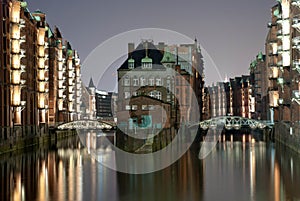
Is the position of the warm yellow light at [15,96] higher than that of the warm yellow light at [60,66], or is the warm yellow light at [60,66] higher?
the warm yellow light at [60,66]

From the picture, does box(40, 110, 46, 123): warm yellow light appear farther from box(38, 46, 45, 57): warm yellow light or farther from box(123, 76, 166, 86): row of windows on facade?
box(123, 76, 166, 86): row of windows on facade

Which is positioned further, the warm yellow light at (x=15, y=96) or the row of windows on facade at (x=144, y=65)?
the row of windows on facade at (x=144, y=65)

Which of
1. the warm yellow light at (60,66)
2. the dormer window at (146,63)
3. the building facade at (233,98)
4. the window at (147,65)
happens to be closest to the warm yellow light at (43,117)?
the warm yellow light at (60,66)

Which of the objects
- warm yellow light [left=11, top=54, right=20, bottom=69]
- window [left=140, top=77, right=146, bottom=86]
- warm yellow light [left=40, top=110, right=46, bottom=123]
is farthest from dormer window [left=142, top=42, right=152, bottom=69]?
warm yellow light [left=11, top=54, right=20, bottom=69]

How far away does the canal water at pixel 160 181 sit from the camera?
26.3 m

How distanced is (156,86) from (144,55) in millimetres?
6600

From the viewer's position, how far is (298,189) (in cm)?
2761

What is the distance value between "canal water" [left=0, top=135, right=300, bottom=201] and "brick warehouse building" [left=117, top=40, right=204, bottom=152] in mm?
27446

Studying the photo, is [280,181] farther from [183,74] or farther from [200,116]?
[200,116]

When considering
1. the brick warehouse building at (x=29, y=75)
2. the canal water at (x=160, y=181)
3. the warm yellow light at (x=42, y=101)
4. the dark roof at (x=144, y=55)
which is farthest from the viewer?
the dark roof at (x=144, y=55)

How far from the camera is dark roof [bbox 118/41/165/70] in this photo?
9688cm

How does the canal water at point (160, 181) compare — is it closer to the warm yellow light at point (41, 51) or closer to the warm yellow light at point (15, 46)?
the warm yellow light at point (15, 46)

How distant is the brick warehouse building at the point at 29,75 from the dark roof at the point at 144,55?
12.7 meters

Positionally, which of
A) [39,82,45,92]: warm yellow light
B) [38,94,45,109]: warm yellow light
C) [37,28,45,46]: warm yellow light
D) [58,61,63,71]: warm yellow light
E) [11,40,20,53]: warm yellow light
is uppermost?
[37,28,45,46]: warm yellow light
